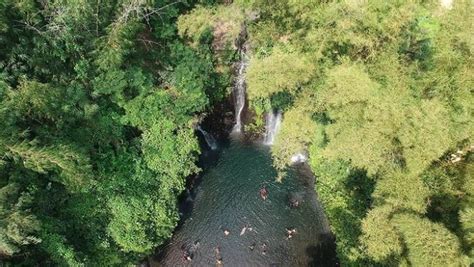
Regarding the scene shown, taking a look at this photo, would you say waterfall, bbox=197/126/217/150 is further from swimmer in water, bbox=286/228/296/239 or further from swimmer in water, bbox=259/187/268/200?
→ swimmer in water, bbox=286/228/296/239

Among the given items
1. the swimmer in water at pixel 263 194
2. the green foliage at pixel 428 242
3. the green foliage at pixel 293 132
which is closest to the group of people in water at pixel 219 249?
the swimmer in water at pixel 263 194

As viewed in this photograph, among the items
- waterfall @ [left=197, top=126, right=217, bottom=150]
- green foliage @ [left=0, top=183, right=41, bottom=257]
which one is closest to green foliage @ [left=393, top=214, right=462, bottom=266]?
waterfall @ [left=197, top=126, right=217, bottom=150]

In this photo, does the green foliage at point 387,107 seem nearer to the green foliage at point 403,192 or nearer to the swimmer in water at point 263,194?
the green foliage at point 403,192

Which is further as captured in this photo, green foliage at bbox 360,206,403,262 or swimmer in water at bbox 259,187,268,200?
swimmer in water at bbox 259,187,268,200

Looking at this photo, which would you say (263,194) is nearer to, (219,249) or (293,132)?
(219,249)

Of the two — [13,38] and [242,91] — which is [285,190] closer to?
[242,91]

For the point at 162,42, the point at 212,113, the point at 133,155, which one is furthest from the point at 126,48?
the point at 212,113

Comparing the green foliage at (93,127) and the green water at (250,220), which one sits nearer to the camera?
the green foliage at (93,127)

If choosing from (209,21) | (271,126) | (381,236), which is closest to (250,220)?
(271,126)
